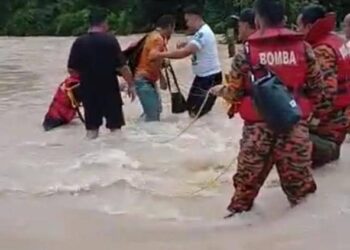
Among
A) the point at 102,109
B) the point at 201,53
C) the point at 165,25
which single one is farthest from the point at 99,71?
the point at 201,53

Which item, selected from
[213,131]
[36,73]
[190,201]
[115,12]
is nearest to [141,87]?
[213,131]

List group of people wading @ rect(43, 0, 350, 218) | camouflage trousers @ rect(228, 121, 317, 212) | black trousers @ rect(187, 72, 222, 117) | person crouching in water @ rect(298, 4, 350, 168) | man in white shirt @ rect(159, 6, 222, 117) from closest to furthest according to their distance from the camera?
group of people wading @ rect(43, 0, 350, 218) → camouflage trousers @ rect(228, 121, 317, 212) → person crouching in water @ rect(298, 4, 350, 168) → man in white shirt @ rect(159, 6, 222, 117) → black trousers @ rect(187, 72, 222, 117)

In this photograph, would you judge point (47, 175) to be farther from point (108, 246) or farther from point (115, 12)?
point (115, 12)

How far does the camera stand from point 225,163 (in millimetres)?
9797

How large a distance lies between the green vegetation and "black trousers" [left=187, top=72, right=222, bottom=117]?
20.2 meters

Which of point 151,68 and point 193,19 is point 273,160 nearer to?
point 151,68

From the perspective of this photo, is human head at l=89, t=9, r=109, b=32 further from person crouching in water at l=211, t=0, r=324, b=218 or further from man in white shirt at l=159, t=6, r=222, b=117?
person crouching in water at l=211, t=0, r=324, b=218

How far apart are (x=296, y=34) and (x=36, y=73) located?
1332 centimetres

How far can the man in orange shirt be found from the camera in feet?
38.2

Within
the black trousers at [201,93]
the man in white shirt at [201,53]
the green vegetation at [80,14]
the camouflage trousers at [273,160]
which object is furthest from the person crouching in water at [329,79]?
the green vegetation at [80,14]

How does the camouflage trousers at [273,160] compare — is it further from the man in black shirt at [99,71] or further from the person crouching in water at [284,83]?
the man in black shirt at [99,71]

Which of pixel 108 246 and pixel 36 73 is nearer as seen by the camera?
pixel 108 246

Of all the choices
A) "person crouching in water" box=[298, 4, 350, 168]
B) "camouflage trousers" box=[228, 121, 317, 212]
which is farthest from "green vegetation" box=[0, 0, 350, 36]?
"camouflage trousers" box=[228, 121, 317, 212]

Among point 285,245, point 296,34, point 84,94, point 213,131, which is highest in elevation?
point 296,34
